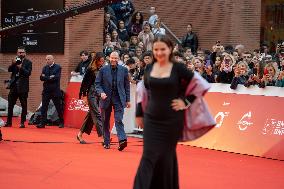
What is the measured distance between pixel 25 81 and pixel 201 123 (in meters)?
10.8

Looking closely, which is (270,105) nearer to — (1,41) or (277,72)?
(277,72)

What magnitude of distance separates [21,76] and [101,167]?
7.18 metres

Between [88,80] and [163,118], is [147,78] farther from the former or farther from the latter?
[88,80]

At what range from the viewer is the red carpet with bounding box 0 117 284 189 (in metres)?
8.13

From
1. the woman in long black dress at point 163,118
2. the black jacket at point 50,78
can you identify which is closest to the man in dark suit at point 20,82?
the black jacket at point 50,78

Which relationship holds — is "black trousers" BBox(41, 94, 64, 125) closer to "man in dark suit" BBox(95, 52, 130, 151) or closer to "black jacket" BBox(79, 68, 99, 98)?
"black jacket" BBox(79, 68, 99, 98)

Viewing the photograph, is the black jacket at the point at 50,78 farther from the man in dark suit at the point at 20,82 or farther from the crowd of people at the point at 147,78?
the man in dark suit at the point at 20,82

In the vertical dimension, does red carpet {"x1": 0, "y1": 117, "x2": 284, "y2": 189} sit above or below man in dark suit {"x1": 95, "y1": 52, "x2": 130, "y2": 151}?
below

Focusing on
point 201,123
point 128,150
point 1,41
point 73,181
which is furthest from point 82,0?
point 201,123

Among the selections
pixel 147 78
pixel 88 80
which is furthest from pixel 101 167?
pixel 147 78

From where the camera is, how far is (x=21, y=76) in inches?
629

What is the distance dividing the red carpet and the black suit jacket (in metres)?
2.84

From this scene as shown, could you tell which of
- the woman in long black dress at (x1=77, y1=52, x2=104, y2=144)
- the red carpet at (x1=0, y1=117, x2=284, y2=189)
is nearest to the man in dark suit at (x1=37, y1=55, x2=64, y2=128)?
the red carpet at (x1=0, y1=117, x2=284, y2=189)

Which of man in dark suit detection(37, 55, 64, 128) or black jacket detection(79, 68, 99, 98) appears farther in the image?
man in dark suit detection(37, 55, 64, 128)
